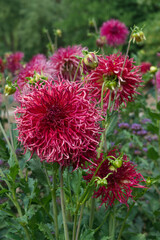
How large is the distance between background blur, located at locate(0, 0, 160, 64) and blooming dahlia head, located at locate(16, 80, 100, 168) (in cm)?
719

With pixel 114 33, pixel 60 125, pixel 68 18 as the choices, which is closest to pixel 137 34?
pixel 60 125

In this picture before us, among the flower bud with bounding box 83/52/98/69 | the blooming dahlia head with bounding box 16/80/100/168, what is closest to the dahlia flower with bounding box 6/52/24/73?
the flower bud with bounding box 83/52/98/69

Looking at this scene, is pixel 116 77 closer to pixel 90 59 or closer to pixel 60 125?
pixel 90 59

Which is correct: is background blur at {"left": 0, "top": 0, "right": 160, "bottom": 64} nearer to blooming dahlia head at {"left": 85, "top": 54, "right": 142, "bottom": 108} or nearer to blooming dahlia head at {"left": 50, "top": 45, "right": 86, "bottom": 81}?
blooming dahlia head at {"left": 50, "top": 45, "right": 86, "bottom": 81}

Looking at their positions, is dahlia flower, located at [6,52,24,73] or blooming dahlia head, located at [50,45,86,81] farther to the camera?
dahlia flower, located at [6,52,24,73]

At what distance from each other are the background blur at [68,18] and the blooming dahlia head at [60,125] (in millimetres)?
7189

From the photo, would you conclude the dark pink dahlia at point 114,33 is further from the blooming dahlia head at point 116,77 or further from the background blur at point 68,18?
the background blur at point 68,18

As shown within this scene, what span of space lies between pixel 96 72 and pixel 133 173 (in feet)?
1.50

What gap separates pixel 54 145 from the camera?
982mm

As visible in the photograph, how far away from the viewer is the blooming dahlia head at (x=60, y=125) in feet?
3.28

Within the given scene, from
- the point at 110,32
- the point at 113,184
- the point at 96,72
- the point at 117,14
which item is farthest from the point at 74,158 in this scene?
the point at 117,14

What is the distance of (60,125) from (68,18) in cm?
1447

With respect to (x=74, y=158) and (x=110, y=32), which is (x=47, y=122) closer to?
(x=74, y=158)

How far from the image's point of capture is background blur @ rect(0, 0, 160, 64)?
11.0 m
